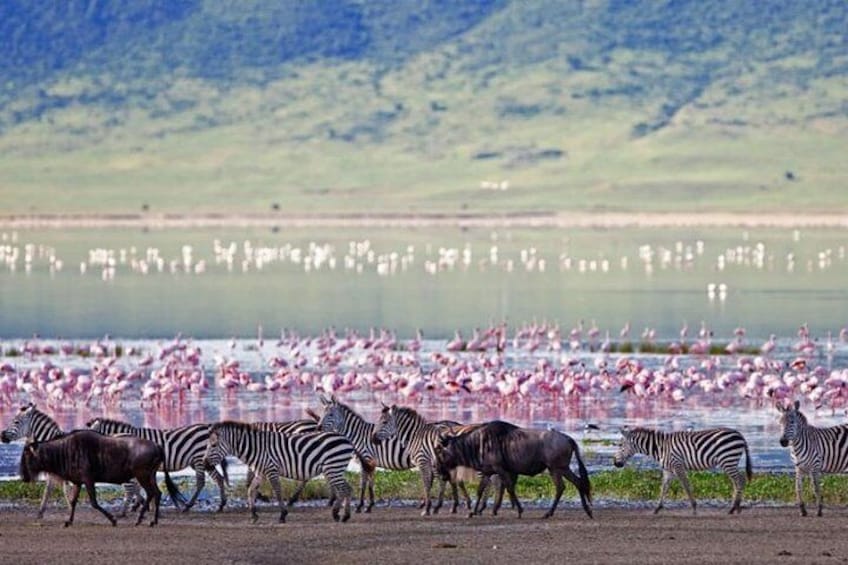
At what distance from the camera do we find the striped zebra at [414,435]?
55.2ft

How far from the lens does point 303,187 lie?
122938 millimetres

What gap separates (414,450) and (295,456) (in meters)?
1.19

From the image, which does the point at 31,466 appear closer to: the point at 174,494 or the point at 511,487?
the point at 174,494

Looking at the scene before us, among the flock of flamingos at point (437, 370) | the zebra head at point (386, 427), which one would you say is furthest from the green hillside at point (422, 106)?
the zebra head at point (386, 427)

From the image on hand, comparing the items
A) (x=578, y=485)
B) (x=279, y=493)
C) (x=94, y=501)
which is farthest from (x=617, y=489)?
(x=94, y=501)

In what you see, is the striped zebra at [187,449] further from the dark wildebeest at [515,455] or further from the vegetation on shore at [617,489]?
the dark wildebeest at [515,455]

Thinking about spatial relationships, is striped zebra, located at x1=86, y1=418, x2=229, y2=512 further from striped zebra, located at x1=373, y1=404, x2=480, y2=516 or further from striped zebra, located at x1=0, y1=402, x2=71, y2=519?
striped zebra, located at x1=373, y1=404, x2=480, y2=516

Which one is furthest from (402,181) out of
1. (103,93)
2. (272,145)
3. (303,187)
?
(103,93)

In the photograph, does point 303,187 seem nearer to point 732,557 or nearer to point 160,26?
point 160,26

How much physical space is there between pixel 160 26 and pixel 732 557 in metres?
164

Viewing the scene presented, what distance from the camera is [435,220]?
11394cm

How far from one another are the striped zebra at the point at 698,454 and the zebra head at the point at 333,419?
232cm

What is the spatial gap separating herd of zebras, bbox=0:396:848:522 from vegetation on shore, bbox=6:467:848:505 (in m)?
0.47

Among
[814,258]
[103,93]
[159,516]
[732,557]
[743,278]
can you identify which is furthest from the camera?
[103,93]
